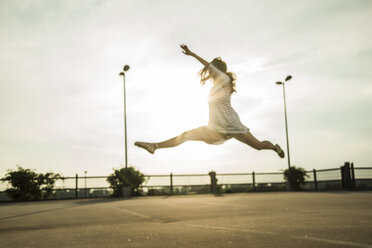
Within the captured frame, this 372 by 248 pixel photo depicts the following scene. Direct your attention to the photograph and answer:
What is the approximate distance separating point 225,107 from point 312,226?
7.40 ft

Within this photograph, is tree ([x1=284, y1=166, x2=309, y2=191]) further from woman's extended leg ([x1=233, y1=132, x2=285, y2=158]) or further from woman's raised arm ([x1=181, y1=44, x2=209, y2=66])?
woman's raised arm ([x1=181, y1=44, x2=209, y2=66])

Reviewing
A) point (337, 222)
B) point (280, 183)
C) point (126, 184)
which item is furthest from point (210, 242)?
point (280, 183)

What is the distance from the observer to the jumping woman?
18.5 ft

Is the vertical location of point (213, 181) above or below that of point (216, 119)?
below

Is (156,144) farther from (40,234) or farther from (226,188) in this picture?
(226,188)

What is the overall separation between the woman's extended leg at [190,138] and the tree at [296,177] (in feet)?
79.0

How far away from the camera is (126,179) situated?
2469 centimetres

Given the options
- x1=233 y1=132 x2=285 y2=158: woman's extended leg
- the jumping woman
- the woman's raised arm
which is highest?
the woman's raised arm

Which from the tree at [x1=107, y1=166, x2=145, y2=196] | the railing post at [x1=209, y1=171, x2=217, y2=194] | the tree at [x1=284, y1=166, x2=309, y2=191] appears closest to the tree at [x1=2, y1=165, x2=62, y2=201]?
the tree at [x1=107, y1=166, x2=145, y2=196]

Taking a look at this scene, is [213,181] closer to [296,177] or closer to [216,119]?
[296,177]

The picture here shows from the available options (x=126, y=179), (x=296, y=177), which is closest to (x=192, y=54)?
(x=126, y=179)

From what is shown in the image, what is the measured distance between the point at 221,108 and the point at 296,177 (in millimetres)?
24694

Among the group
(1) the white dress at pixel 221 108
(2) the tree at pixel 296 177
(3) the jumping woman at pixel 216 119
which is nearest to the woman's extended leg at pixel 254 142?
(3) the jumping woman at pixel 216 119

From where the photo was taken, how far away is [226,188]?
1051 inches
